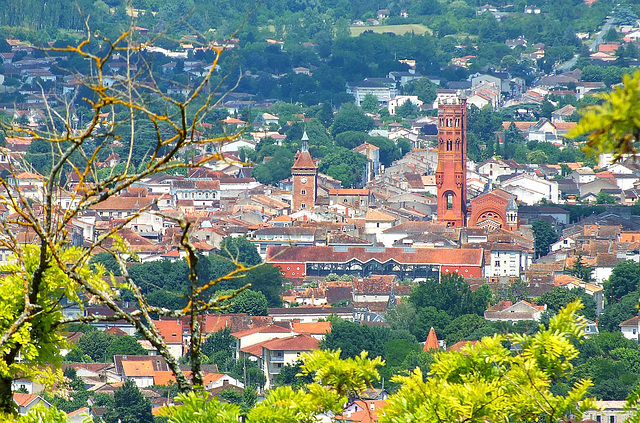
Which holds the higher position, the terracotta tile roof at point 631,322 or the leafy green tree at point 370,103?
the leafy green tree at point 370,103

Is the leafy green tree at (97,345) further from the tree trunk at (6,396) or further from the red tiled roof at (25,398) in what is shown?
the tree trunk at (6,396)

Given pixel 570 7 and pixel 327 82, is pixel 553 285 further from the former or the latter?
pixel 570 7

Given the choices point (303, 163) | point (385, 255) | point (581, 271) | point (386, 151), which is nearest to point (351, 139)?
point (386, 151)

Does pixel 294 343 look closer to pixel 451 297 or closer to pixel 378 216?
pixel 451 297

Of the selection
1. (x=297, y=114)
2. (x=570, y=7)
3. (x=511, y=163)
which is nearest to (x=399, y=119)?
(x=297, y=114)

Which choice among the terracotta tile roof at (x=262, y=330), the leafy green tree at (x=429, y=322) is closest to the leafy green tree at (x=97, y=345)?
the terracotta tile roof at (x=262, y=330)

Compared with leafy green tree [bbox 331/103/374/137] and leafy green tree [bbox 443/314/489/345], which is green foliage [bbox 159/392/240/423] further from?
leafy green tree [bbox 331/103/374/137]

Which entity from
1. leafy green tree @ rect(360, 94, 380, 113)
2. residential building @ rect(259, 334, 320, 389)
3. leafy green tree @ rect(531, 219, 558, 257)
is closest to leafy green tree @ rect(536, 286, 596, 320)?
residential building @ rect(259, 334, 320, 389)
